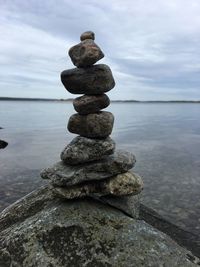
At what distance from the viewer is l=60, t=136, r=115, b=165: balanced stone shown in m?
12.6

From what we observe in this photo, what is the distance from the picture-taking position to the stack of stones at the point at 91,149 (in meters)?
12.5

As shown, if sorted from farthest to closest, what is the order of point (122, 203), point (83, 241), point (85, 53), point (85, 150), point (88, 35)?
point (88, 35) < point (122, 203) < point (85, 150) < point (85, 53) < point (83, 241)

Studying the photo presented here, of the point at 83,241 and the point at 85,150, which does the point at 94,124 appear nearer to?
the point at 85,150

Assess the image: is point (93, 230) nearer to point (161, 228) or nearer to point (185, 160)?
point (161, 228)

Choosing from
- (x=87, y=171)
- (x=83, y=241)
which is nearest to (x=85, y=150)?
(x=87, y=171)

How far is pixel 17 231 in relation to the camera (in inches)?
457

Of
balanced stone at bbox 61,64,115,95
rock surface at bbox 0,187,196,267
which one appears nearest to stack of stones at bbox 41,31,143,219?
balanced stone at bbox 61,64,115,95

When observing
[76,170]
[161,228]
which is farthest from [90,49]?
[161,228]

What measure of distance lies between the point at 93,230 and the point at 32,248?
1763 millimetres

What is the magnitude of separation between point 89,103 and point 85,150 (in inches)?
59.9

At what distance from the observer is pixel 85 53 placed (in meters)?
12.5

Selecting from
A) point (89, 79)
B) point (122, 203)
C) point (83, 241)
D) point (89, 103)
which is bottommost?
point (83, 241)

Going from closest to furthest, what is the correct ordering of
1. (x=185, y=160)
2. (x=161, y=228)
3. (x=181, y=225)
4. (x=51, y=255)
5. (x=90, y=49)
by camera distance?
(x=51, y=255), (x=90, y=49), (x=161, y=228), (x=181, y=225), (x=185, y=160)

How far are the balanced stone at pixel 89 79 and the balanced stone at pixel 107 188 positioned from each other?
114 inches
